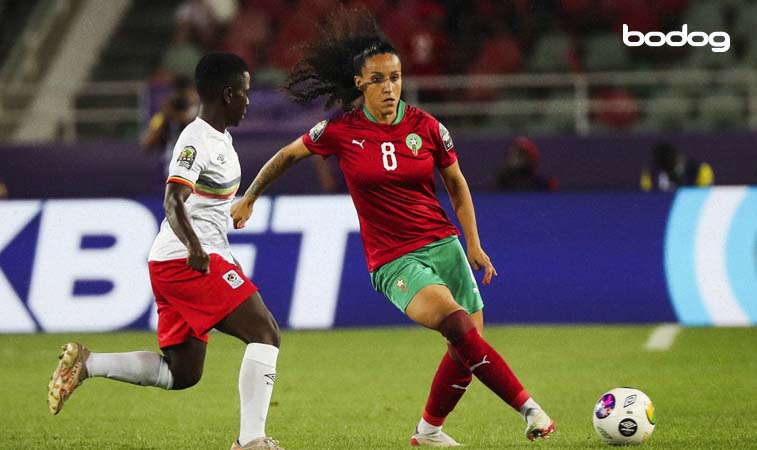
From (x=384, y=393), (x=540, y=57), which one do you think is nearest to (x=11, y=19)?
(x=540, y=57)

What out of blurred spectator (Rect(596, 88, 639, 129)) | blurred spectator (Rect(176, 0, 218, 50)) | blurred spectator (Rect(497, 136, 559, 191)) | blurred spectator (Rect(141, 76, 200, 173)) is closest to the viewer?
blurred spectator (Rect(141, 76, 200, 173))

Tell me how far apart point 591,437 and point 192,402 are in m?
2.92

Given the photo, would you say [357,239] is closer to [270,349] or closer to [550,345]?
[550,345]

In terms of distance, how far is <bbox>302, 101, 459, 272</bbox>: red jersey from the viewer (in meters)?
6.88

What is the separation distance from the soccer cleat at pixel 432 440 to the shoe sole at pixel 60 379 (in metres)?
1.76

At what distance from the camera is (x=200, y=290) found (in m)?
6.43

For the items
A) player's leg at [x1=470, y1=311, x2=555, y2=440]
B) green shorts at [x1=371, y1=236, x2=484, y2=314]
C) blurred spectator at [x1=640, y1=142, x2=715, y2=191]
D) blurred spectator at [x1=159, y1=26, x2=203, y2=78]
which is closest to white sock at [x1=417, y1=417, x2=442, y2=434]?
green shorts at [x1=371, y1=236, x2=484, y2=314]

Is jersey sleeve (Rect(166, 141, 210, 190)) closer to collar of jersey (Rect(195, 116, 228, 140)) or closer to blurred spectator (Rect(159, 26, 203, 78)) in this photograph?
collar of jersey (Rect(195, 116, 228, 140))

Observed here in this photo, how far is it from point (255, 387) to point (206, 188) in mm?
975

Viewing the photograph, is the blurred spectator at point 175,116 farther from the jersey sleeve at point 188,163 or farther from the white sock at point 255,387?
the white sock at point 255,387

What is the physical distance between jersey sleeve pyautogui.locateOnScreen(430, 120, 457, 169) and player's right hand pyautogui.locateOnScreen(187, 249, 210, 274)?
4.77 ft

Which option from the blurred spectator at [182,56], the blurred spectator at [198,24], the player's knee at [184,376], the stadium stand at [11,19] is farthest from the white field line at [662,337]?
the stadium stand at [11,19]

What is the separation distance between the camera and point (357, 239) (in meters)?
12.8

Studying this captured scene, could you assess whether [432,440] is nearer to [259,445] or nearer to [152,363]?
[259,445]
